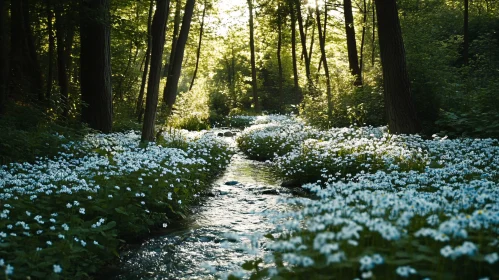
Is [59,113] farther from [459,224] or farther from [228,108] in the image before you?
[228,108]

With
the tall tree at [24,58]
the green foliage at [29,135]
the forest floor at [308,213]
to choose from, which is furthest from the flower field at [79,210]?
the tall tree at [24,58]

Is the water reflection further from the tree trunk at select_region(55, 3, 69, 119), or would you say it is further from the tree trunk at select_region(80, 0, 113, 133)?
the tree trunk at select_region(55, 3, 69, 119)

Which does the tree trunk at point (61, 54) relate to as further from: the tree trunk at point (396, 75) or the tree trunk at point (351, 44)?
the tree trunk at point (351, 44)

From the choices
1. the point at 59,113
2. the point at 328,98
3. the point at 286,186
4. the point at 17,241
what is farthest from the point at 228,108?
the point at 17,241

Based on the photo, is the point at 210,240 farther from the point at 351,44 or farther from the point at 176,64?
the point at 351,44

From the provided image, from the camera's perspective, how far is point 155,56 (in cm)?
1182

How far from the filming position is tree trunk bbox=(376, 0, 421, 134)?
39.6ft

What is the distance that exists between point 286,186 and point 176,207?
11.9 feet

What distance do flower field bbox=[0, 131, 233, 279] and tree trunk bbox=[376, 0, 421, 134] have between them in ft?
21.0

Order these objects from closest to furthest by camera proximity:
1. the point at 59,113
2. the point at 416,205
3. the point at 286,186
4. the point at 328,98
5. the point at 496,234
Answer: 1. the point at 496,234
2. the point at 416,205
3. the point at 286,186
4. the point at 59,113
5. the point at 328,98

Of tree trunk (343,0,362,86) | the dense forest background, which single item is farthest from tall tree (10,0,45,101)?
tree trunk (343,0,362,86)

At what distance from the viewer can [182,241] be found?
6586 millimetres

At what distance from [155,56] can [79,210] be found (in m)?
6.99

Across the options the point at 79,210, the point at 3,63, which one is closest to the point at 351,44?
the point at 3,63
